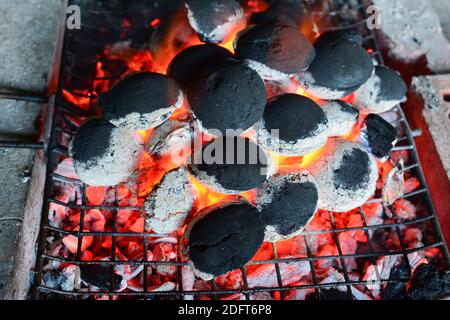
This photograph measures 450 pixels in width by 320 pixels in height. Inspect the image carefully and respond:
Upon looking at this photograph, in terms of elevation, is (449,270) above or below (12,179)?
below

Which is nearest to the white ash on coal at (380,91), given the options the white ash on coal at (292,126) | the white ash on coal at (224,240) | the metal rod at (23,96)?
the white ash on coal at (292,126)

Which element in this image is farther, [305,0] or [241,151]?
[305,0]

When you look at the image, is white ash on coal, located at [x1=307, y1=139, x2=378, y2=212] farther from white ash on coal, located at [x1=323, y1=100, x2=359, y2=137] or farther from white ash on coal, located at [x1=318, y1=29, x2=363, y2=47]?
white ash on coal, located at [x1=318, y1=29, x2=363, y2=47]

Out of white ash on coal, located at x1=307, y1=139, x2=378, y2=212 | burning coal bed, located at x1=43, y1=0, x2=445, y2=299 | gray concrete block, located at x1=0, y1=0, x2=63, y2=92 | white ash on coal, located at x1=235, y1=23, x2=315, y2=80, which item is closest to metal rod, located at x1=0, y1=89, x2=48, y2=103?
gray concrete block, located at x1=0, y1=0, x2=63, y2=92

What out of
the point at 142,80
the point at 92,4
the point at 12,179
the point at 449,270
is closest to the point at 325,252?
the point at 449,270

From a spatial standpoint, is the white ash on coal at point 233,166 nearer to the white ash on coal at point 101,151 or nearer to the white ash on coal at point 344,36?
the white ash on coal at point 101,151
